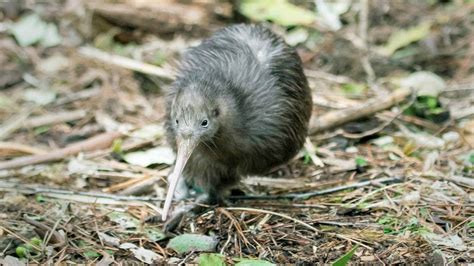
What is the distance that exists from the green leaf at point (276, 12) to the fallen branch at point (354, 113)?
1.48 m

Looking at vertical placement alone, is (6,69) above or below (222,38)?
below

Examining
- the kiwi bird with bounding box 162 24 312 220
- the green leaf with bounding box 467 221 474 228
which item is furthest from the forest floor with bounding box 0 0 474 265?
the kiwi bird with bounding box 162 24 312 220

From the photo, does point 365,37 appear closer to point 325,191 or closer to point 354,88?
point 354,88

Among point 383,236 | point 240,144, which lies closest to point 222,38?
point 240,144

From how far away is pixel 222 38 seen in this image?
4879 millimetres

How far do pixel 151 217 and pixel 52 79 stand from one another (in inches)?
104

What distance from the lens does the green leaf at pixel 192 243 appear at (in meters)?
3.91

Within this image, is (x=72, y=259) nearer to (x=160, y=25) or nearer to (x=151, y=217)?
(x=151, y=217)

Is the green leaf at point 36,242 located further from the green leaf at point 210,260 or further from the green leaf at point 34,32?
the green leaf at point 34,32

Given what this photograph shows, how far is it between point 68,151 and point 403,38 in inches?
121

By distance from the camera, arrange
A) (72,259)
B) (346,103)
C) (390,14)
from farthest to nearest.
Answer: (390,14)
(346,103)
(72,259)

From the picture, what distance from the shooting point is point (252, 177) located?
16.0 ft

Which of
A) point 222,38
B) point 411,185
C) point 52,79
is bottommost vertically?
point 52,79

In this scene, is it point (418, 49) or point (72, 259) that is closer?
point (72, 259)
